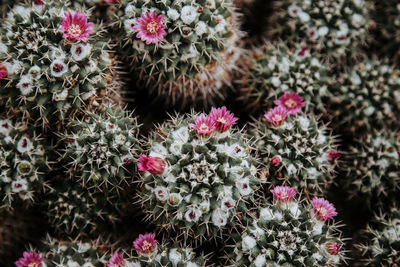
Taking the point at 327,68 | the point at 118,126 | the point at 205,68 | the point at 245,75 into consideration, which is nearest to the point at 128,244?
the point at 118,126

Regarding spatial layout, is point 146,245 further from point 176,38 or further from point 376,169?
point 376,169

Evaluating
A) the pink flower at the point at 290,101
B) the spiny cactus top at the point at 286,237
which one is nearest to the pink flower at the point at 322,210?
the spiny cactus top at the point at 286,237

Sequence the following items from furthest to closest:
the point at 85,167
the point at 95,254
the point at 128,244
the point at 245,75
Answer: the point at 245,75, the point at 128,244, the point at 95,254, the point at 85,167

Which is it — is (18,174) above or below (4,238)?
above

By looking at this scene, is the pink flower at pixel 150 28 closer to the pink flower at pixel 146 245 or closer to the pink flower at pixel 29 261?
the pink flower at pixel 146 245

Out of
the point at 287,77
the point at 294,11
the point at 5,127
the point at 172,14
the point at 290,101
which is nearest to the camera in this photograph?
the point at 172,14

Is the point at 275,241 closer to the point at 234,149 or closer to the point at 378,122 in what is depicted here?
the point at 234,149

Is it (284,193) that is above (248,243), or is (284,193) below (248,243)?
above

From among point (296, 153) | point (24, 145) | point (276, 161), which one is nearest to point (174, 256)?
point (276, 161)
